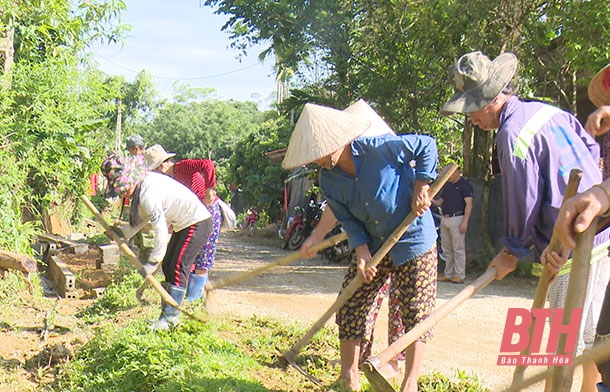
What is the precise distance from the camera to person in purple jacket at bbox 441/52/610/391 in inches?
115

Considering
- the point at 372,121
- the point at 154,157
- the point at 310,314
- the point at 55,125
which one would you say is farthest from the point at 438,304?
Answer: the point at 55,125

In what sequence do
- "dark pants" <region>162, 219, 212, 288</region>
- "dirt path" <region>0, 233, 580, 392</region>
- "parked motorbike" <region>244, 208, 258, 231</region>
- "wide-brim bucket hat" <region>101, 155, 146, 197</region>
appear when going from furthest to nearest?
"parked motorbike" <region>244, 208, 258, 231</region> < "dark pants" <region>162, 219, 212, 288</region> < "dirt path" <region>0, 233, 580, 392</region> < "wide-brim bucket hat" <region>101, 155, 146, 197</region>

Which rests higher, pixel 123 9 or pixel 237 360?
pixel 123 9

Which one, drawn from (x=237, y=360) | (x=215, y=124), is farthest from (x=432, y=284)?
(x=215, y=124)

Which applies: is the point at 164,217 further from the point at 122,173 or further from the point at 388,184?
the point at 388,184

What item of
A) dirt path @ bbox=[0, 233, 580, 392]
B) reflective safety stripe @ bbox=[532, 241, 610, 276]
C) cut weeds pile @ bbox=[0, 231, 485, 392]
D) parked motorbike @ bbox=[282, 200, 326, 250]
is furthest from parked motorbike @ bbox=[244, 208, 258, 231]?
reflective safety stripe @ bbox=[532, 241, 610, 276]

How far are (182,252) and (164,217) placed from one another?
502 mm

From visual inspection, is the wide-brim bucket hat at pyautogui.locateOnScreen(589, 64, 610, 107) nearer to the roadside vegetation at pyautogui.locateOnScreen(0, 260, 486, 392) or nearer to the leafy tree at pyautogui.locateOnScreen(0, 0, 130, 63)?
the roadside vegetation at pyautogui.locateOnScreen(0, 260, 486, 392)

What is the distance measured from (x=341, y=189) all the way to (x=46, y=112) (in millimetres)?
6236

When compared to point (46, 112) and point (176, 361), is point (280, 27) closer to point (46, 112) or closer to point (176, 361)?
point (46, 112)

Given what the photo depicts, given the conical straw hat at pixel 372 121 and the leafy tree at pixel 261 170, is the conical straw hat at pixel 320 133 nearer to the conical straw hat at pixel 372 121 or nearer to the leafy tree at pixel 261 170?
the conical straw hat at pixel 372 121

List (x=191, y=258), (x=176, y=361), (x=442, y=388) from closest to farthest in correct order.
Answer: (x=442, y=388) < (x=176, y=361) < (x=191, y=258)

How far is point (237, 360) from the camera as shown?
4.77 m

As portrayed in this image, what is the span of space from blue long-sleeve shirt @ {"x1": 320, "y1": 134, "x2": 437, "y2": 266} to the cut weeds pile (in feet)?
3.50
